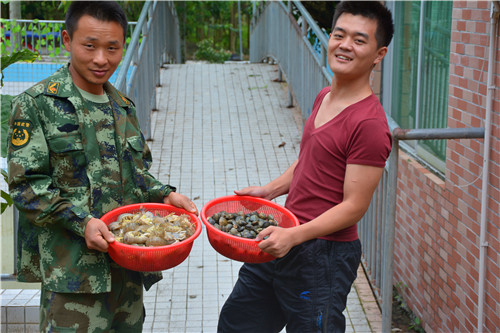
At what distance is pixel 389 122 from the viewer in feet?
15.6

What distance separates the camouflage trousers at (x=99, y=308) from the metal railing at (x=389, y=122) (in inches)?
61.7

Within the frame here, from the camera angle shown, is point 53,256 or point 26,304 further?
point 26,304

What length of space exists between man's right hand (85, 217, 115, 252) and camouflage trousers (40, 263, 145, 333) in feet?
0.92

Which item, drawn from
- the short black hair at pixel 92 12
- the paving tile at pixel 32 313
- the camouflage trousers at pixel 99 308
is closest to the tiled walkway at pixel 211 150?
the paving tile at pixel 32 313

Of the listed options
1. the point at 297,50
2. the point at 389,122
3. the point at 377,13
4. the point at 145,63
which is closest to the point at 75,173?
the point at 377,13

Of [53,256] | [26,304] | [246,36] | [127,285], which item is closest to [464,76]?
[127,285]

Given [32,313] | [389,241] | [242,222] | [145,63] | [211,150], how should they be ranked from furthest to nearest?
[145,63] < [211,150] < [32,313] < [389,241] < [242,222]

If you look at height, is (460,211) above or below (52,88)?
below

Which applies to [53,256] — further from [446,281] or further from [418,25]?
[418,25]

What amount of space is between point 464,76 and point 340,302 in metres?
1.94

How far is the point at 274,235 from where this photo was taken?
2725 millimetres

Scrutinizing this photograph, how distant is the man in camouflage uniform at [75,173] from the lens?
2650mm

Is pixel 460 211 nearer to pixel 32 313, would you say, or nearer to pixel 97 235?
pixel 97 235

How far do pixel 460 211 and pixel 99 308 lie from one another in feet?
7.76
